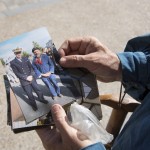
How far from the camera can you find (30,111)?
100 cm

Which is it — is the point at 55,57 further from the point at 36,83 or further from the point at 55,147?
the point at 55,147

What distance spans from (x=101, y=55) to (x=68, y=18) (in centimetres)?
138

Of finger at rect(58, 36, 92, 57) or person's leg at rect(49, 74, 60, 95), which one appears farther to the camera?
finger at rect(58, 36, 92, 57)

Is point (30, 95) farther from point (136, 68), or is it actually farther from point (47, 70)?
point (136, 68)

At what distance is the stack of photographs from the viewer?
39.3 inches

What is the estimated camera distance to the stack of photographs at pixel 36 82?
100cm

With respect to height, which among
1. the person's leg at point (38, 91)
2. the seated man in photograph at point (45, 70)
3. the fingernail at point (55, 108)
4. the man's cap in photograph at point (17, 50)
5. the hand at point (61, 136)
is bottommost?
the hand at point (61, 136)

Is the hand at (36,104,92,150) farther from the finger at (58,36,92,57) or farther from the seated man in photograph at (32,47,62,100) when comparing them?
the finger at (58,36,92,57)

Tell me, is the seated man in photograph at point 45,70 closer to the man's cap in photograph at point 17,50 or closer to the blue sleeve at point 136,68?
the man's cap in photograph at point 17,50

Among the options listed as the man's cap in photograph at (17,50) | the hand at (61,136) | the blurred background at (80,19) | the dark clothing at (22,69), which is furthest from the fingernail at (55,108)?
the blurred background at (80,19)

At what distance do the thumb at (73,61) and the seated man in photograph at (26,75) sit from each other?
12 centimetres

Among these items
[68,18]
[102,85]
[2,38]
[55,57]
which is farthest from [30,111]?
[68,18]

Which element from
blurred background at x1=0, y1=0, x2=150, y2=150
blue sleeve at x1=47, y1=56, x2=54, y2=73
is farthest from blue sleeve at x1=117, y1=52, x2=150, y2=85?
blurred background at x1=0, y1=0, x2=150, y2=150

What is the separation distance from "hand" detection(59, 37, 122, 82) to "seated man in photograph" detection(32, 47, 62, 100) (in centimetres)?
5
